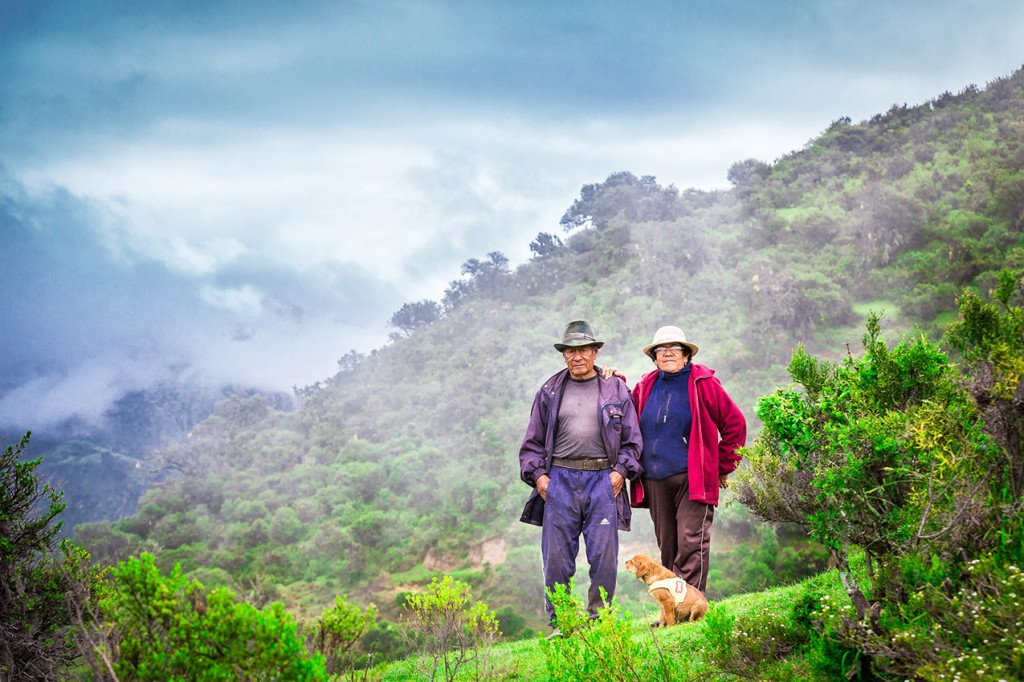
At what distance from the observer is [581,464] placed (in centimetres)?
584

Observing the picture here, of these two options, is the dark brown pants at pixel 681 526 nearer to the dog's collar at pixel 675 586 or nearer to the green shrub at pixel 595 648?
the dog's collar at pixel 675 586

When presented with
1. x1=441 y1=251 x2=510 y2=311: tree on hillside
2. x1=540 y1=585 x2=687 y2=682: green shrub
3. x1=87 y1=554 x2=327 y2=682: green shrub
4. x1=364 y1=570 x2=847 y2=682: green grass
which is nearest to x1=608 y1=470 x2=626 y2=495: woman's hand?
x1=364 y1=570 x2=847 y2=682: green grass

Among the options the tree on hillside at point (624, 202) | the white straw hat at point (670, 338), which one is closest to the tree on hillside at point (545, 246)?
the tree on hillside at point (624, 202)

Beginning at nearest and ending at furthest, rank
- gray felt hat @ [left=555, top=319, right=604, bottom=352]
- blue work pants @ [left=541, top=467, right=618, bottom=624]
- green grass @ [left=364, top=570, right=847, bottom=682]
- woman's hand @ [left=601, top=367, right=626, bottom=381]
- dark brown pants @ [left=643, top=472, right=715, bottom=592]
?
green grass @ [left=364, top=570, right=847, bottom=682], blue work pants @ [left=541, top=467, right=618, bottom=624], dark brown pants @ [left=643, top=472, right=715, bottom=592], gray felt hat @ [left=555, top=319, right=604, bottom=352], woman's hand @ [left=601, top=367, right=626, bottom=381]

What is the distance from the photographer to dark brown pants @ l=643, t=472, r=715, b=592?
19.3 ft

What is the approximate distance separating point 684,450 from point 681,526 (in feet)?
2.15

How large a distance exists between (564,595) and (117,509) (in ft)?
147

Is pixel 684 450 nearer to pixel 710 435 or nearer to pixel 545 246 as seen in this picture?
→ pixel 710 435

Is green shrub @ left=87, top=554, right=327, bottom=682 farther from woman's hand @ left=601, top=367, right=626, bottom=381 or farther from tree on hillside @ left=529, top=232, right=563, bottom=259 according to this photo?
tree on hillside @ left=529, top=232, right=563, bottom=259

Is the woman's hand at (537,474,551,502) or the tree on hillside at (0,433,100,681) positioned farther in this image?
the woman's hand at (537,474,551,502)

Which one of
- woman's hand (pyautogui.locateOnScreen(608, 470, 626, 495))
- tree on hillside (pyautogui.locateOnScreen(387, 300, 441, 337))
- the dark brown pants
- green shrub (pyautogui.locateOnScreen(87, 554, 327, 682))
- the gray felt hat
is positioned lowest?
the dark brown pants

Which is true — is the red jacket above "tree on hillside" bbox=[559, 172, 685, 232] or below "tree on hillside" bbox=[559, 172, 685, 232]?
below

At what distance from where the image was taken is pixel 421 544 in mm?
24078

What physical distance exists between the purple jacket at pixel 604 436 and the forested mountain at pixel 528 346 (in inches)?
494
